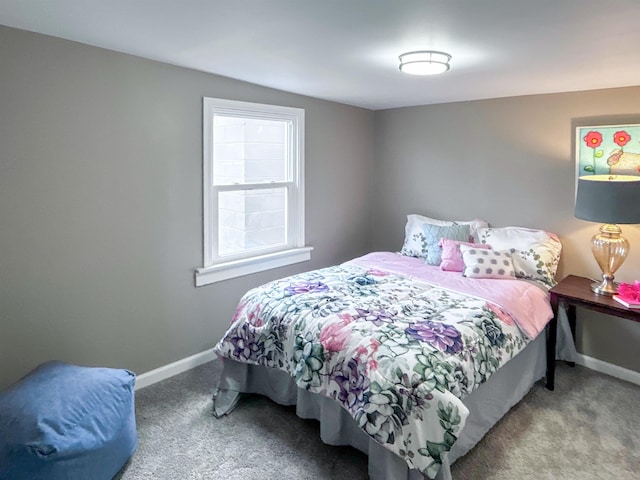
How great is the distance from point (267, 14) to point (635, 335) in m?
3.05

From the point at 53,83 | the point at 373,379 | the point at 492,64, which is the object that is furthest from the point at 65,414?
the point at 492,64

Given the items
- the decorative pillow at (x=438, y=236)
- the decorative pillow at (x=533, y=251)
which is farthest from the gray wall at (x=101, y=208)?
the decorative pillow at (x=533, y=251)

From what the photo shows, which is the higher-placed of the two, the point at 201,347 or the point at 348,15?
the point at 348,15

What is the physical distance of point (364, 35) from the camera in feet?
6.26

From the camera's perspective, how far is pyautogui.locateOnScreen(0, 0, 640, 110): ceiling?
1.60m

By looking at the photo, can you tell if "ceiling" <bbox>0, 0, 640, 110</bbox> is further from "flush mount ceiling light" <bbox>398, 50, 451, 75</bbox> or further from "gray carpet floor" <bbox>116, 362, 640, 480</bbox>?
"gray carpet floor" <bbox>116, 362, 640, 480</bbox>

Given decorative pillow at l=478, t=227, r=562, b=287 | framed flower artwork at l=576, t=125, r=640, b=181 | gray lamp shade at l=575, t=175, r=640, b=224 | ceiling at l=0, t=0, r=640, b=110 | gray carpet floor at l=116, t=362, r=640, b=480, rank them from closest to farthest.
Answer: ceiling at l=0, t=0, r=640, b=110 < gray carpet floor at l=116, t=362, r=640, b=480 < gray lamp shade at l=575, t=175, r=640, b=224 < framed flower artwork at l=576, t=125, r=640, b=181 < decorative pillow at l=478, t=227, r=562, b=287

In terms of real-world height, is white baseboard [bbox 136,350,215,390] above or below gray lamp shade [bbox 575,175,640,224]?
below

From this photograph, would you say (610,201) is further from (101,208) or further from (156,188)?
(101,208)

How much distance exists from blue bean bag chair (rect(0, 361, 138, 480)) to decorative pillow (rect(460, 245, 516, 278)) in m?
2.27

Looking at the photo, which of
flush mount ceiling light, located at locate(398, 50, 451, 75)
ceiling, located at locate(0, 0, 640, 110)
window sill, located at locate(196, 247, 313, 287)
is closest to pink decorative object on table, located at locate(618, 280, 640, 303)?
ceiling, located at locate(0, 0, 640, 110)

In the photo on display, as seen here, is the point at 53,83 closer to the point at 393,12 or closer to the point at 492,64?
the point at 393,12

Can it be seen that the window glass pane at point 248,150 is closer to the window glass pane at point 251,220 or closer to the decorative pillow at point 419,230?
the window glass pane at point 251,220

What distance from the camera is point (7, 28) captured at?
80.0 inches
